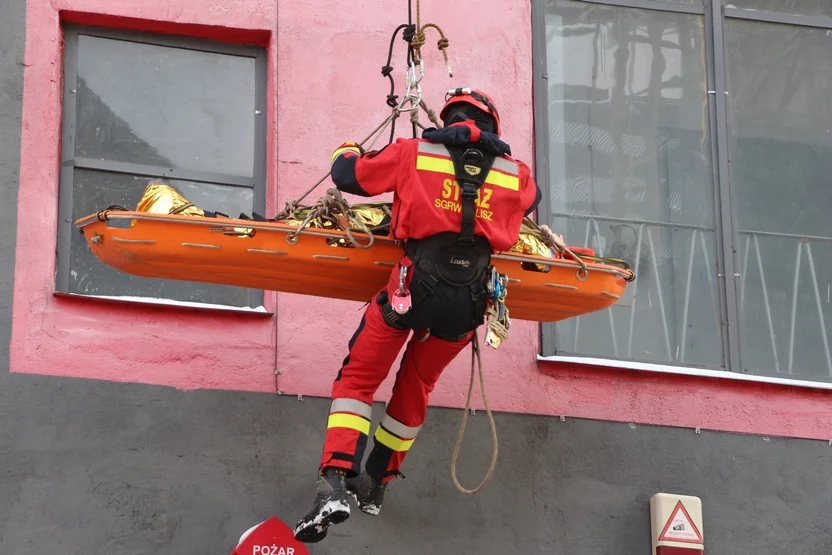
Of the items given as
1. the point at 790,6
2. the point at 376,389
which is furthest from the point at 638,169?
the point at 376,389

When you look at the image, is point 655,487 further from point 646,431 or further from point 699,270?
point 699,270

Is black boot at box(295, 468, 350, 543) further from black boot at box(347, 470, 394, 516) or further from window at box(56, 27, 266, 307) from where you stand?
window at box(56, 27, 266, 307)

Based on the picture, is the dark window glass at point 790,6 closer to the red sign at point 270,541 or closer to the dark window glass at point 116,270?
the dark window glass at point 116,270

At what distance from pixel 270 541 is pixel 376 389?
2.85 ft

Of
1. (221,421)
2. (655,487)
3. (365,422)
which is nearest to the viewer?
(365,422)

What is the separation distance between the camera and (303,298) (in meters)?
7.99

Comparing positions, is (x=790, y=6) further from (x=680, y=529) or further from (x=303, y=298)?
(x=303, y=298)

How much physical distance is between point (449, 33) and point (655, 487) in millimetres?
2750

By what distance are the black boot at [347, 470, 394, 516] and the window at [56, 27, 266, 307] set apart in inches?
55.4

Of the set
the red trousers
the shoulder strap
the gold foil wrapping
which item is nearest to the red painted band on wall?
the red trousers

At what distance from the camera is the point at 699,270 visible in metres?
8.72

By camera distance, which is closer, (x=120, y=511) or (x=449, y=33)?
(x=120, y=511)

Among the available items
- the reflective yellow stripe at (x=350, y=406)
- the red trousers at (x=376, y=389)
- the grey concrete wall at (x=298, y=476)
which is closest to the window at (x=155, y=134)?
the grey concrete wall at (x=298, y=476)

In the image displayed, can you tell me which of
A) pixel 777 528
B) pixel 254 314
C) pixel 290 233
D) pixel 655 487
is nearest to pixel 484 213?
pixel 290 233
